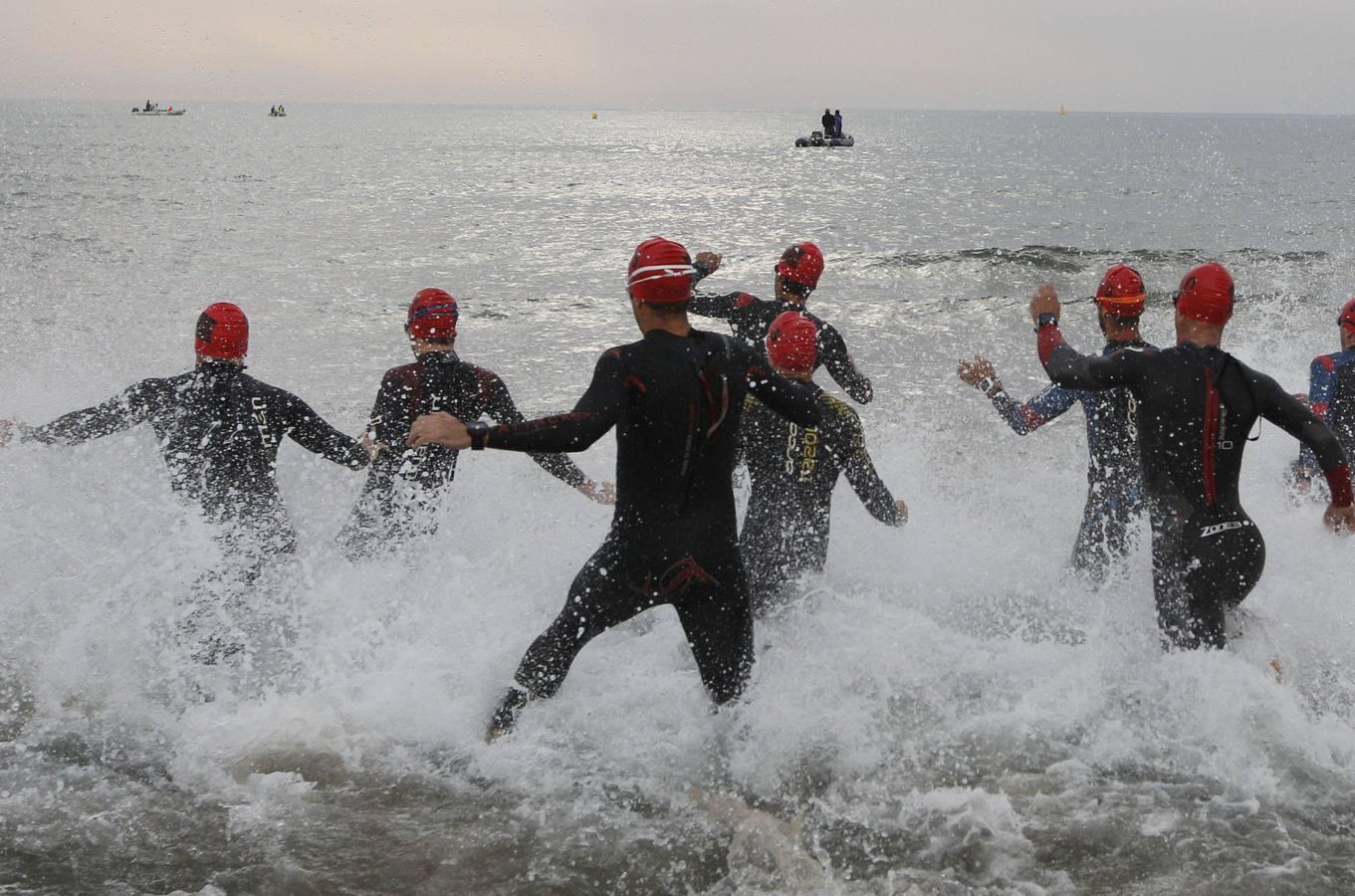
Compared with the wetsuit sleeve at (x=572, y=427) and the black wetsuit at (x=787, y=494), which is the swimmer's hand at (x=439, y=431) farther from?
the black wetsuit at (x=787, y=494)

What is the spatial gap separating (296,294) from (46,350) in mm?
8055

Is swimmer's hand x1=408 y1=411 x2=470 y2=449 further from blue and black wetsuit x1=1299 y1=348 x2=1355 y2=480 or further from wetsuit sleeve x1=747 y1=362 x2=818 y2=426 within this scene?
blue and black wetsuit x1=1299 y1=348 x2=1355 y2=480

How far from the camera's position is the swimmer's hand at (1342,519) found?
16.0 feet

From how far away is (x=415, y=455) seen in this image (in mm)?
5961

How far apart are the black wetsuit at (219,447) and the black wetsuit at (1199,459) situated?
390cm

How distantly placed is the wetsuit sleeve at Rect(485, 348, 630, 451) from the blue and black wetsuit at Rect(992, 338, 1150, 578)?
284 centimetres

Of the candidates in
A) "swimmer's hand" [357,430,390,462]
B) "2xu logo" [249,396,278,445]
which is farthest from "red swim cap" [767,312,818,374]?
"2xu logo" [249,396,278,445]

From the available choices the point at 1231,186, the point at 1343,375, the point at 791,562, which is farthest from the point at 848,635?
the point at 1231,186

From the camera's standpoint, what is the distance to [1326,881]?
4.10 metres

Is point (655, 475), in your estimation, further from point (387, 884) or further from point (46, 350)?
point (46, 350)

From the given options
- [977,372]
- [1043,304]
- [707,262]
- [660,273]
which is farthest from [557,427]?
[707,262]

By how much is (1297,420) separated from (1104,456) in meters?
1.42

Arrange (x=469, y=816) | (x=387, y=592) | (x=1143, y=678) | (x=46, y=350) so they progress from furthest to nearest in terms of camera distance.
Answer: (x=46, y=350)
(x=387, y=592)
(x=1143, y=678)
(x=469, y=816)

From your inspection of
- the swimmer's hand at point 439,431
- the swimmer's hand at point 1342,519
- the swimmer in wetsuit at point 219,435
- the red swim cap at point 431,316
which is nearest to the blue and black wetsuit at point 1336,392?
the swimmer's hand at point 1342,519
